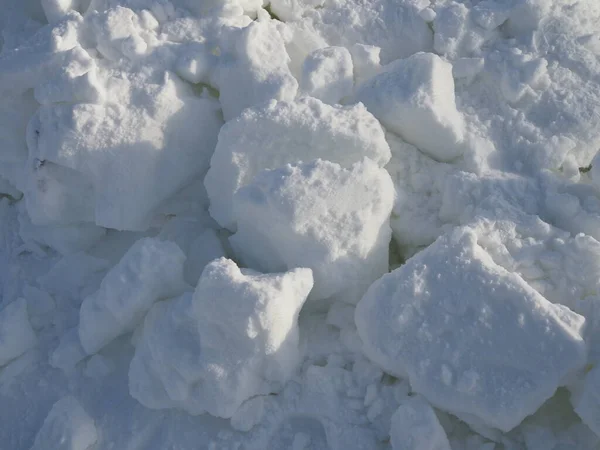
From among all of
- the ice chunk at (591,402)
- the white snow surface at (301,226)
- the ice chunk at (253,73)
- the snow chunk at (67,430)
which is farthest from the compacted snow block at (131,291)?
the ice chunk at (591,402)

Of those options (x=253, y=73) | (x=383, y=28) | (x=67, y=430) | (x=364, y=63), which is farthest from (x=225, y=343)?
(x=383, y=28)

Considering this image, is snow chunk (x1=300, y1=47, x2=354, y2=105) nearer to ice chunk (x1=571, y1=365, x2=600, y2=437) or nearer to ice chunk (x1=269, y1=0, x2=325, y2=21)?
ice chunk (x1=269, y1=0, x2=325, y2=21)

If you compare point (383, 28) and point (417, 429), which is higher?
point (383, 28)

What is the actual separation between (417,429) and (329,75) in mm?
859

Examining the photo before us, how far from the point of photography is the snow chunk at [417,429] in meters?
1.21

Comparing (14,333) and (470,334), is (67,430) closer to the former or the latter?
(14,333)

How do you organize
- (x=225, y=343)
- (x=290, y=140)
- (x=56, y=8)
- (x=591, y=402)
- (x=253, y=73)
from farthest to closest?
(x=56, y=8), (x=253, y=73), (x=290, y=140), (x=225, y=343), (x=591, y=402)

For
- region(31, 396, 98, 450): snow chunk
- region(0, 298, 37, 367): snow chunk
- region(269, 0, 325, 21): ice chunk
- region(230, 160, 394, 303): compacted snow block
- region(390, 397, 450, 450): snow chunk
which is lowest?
region(31, 396, 98, 450): snow chunk

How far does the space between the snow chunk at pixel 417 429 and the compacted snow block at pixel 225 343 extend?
252 millimetres

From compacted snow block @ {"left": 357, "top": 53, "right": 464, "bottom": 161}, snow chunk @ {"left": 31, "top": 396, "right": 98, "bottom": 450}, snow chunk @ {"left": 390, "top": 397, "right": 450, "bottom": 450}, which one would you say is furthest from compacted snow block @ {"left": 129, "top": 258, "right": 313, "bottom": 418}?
compacted snow block @ {"left": 357, "top": 53, "right": 464, "bottom": 161}

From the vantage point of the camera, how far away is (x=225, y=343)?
1326 mm

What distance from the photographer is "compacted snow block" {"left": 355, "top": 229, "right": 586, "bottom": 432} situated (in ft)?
4.01

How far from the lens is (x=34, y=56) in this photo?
1663 millimetres

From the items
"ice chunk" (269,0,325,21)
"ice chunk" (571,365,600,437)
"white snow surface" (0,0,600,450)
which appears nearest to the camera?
"ice chunk" (571,365,600,437)
